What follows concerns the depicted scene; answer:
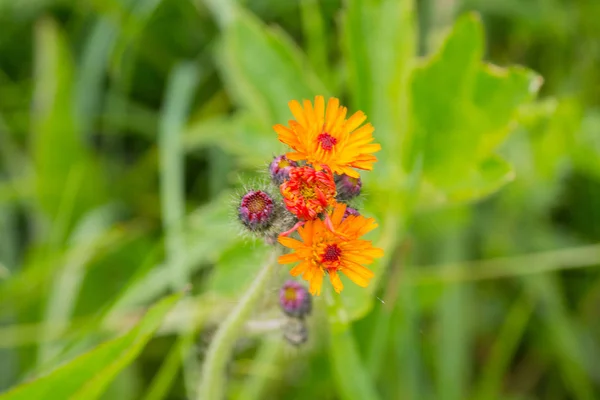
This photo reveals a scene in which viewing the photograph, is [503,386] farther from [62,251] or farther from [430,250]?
[62,251]

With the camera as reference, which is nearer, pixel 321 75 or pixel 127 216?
pixel 321 75

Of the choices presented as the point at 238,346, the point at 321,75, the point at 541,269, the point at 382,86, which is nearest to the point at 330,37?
the point at 321,75

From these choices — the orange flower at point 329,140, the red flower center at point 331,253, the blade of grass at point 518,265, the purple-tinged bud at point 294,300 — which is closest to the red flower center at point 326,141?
the orange flower at point 329,140

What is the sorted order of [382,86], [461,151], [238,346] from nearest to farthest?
[238,346] < [461,151] < [382,86]

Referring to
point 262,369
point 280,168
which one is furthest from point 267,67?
point 262,369

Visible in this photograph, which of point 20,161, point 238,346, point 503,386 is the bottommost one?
point 238,346

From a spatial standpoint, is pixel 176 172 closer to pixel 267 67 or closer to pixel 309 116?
pixel 267 67

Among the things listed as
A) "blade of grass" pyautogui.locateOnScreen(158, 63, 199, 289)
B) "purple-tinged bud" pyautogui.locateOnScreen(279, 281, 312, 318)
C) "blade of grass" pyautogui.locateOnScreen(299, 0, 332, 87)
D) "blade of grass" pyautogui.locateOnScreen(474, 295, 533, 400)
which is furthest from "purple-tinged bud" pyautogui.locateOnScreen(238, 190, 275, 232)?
"blade of grass" pyautogui.locateOnScreen(474, 295, 533, 400)
